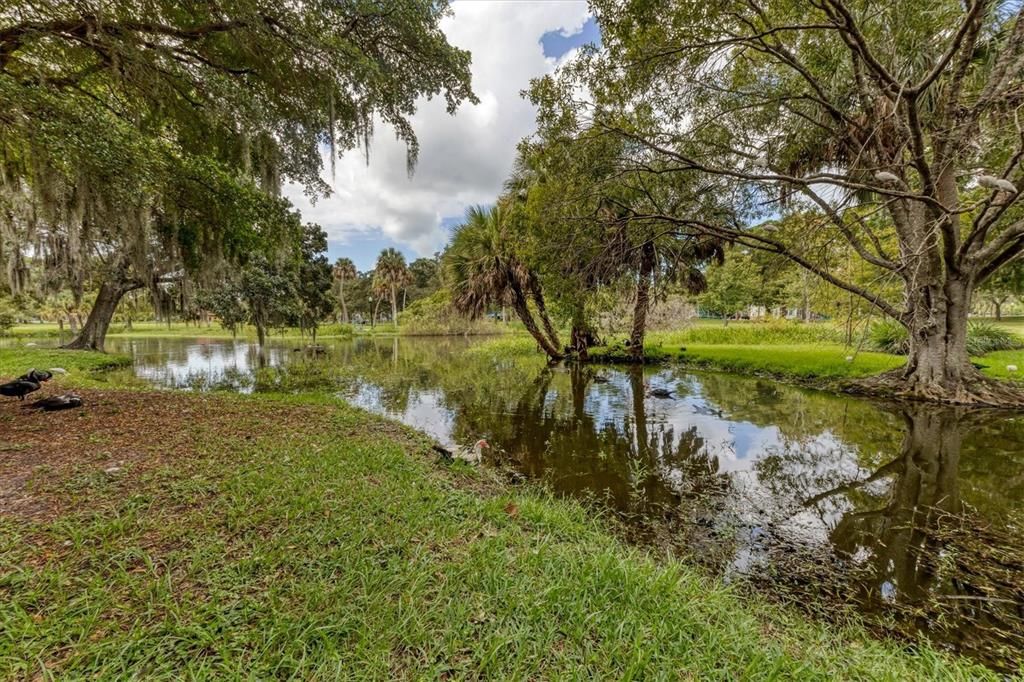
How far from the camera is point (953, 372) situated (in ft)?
27.5

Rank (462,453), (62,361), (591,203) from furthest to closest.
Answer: (62,361)
(591,203)
(462,453)

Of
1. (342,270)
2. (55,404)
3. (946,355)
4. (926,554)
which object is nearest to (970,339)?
(946,355)

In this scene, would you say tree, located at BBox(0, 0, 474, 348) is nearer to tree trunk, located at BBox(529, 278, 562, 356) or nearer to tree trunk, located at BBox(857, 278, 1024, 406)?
tree trunk, located at BBox(529, 278, 562, 356)

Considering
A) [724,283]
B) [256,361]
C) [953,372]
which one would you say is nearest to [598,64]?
[953,372]

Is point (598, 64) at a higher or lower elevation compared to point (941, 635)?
higher

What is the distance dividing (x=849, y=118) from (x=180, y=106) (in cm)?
1063

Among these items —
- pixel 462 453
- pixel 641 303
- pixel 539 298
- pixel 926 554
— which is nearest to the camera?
pixel 926 554

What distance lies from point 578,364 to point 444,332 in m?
21.7

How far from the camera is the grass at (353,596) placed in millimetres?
1735

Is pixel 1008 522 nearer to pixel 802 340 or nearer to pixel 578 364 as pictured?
pixel 578 364

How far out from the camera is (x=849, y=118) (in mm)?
6496

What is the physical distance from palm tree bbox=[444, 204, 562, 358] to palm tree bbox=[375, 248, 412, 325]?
26.9 m

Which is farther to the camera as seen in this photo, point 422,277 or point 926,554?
point 422,277

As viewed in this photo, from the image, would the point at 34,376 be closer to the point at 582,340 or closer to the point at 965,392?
the point at 582,340
